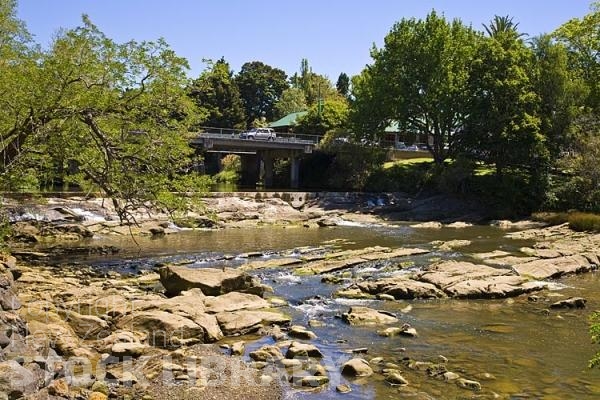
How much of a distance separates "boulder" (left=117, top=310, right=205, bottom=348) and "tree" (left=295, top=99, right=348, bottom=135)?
2333 inches

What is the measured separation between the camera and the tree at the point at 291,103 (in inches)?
3814

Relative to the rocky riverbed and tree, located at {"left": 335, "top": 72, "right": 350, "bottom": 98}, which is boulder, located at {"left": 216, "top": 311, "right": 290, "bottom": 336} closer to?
the rocky riverbed

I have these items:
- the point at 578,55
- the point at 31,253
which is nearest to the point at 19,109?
the point at 31,253

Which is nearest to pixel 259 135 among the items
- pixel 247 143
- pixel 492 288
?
pixel 247 143

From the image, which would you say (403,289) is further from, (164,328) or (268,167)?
(268,167)

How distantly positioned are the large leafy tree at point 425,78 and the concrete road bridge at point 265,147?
33.0ft

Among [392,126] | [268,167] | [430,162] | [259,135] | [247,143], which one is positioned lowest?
[268,167]

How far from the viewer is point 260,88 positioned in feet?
351

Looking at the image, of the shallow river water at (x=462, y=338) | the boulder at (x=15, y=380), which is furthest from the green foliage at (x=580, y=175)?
the boulder at (x=15, y=380)

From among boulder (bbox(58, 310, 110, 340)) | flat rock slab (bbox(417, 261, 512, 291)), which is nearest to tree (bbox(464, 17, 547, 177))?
flat rock slab (bbox(417, 261, 512, 291))

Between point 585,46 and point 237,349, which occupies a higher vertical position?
point 585,46

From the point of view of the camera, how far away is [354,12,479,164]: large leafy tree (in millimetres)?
53406

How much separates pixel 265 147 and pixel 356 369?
2122 inches

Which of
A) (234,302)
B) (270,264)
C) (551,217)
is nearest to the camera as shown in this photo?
(234,302)
